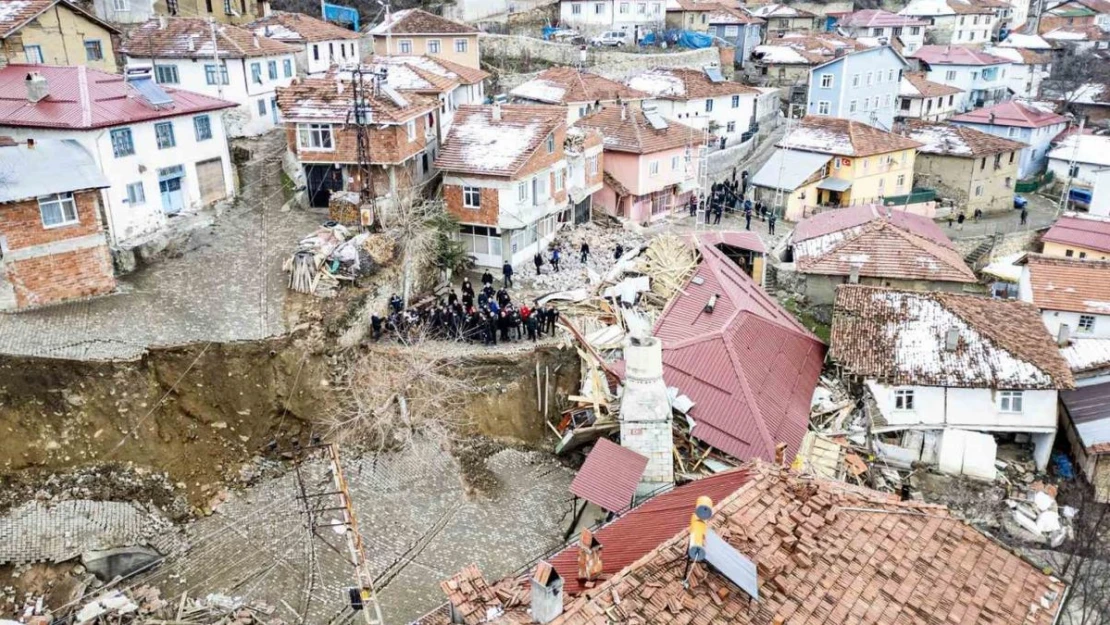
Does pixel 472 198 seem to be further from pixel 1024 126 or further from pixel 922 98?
pixel 922 98

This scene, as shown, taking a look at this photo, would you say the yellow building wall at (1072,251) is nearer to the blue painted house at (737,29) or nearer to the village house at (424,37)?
the village house at (424,37)

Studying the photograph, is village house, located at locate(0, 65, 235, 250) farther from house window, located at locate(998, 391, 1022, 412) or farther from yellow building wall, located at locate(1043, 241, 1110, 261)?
yellow building wall, located at locate(1043, 241, 1110, 261)

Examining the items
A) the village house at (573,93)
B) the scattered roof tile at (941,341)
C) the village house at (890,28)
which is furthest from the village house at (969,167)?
the village house at (890,28)

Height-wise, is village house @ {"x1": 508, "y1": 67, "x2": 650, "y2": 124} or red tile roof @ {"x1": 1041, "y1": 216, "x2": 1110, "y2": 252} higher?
village house @ {"x1": 508, "y1": 67, "x2": 650, "y2": 124}

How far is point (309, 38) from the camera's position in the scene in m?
44.4

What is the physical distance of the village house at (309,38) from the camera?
143 ft

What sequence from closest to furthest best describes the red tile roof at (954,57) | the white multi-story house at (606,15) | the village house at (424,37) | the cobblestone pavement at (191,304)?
the cobblestone pavement at (191,304)
the village house at (424,37)
the white multi-story house at (606,15)
the red tile roof at (954,57)

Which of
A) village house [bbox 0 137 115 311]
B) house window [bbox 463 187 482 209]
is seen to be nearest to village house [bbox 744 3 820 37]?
house window [bbox 463 187 482 209]

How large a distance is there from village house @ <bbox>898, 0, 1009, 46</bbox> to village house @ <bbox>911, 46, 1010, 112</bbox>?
40.5 feet

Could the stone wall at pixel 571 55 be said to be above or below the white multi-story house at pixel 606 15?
below

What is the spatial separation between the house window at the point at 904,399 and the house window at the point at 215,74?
104 feet

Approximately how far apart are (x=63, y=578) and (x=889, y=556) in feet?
55.8

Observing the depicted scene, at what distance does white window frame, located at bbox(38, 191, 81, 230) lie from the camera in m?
22.0

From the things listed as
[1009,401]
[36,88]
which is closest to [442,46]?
[36,88]
